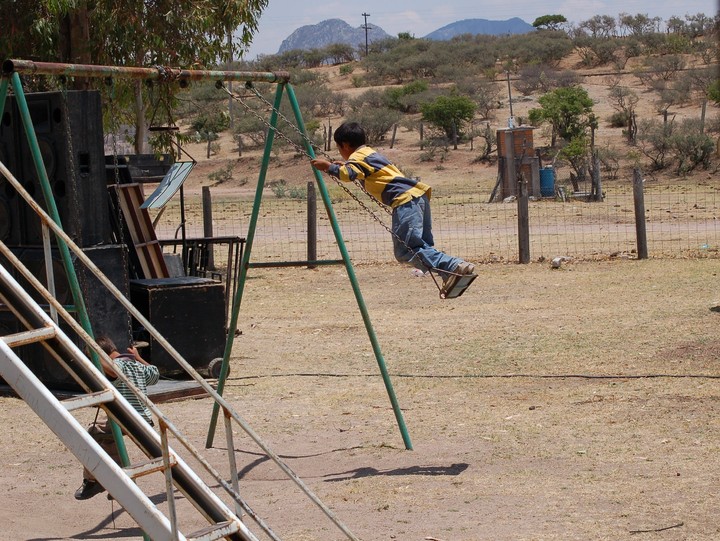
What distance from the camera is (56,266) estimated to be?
8016 mm

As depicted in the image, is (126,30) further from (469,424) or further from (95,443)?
(95,443)

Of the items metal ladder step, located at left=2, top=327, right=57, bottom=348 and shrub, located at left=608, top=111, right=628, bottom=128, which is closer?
metal ladder step, located at left=2, top=327, right=57, bottom=348

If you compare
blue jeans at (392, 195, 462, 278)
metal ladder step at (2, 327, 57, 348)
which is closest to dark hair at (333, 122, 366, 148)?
blue jeans at (392, 195, 462, 278)

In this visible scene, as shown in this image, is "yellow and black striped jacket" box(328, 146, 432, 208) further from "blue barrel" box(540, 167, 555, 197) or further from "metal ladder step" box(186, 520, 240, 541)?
"blue barrel" box(540, 167, 555, 197)

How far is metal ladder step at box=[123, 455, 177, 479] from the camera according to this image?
366cm

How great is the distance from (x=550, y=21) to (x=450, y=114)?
4420 centimetres

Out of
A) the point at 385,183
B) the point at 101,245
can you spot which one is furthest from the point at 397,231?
the point at 101,245

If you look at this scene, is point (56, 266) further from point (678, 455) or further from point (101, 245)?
point (678, 455)

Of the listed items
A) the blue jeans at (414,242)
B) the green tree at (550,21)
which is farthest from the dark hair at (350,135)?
the green tree at (550,21)

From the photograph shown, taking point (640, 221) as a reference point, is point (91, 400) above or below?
above

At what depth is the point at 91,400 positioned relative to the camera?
3.78 meters

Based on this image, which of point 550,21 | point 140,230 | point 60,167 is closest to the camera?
point 60,167

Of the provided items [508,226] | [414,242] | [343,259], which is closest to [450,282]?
[414,242]

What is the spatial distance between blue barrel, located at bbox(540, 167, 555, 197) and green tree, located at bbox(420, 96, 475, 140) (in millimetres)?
14053
